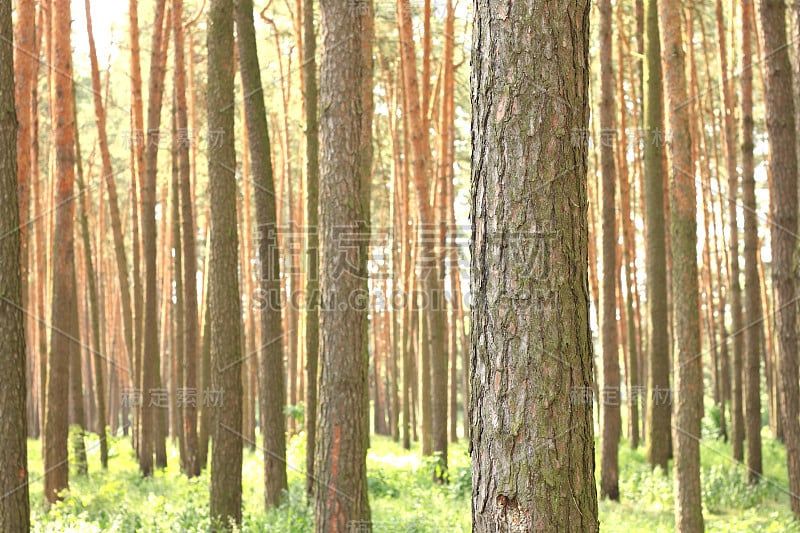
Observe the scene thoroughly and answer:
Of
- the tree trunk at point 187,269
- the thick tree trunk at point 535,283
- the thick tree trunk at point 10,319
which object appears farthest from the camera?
the tree trunk at point 187,269

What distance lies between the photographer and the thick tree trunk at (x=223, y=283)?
7.00 meters

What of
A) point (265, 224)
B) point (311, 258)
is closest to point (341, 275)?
point (311, 258)

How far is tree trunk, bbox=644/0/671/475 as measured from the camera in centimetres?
879

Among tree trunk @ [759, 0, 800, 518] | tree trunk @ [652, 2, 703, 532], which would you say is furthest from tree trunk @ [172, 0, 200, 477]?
tree trunk @ [759, 0, 800, 518]

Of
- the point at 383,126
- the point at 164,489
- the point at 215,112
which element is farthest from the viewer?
the point at 383,126

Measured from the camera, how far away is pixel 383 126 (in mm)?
21016

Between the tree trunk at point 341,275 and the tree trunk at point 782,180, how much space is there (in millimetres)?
4191

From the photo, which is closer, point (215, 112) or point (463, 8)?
point (215, 112)

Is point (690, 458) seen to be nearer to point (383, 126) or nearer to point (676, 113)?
point (676, 113)

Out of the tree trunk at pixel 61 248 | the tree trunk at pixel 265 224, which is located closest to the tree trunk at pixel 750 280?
the tree trunk at pixel 265 224

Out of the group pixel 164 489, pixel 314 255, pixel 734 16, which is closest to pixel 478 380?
pixel 314 255

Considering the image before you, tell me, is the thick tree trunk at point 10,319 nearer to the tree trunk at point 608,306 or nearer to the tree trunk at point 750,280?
the tree trunk at point 608,306

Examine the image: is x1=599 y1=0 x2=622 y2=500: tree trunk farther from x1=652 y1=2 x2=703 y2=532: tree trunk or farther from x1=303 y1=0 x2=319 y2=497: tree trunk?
x1=303 y1=0 x2=319 y2=497: tree trunk

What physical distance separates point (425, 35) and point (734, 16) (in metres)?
4.64
